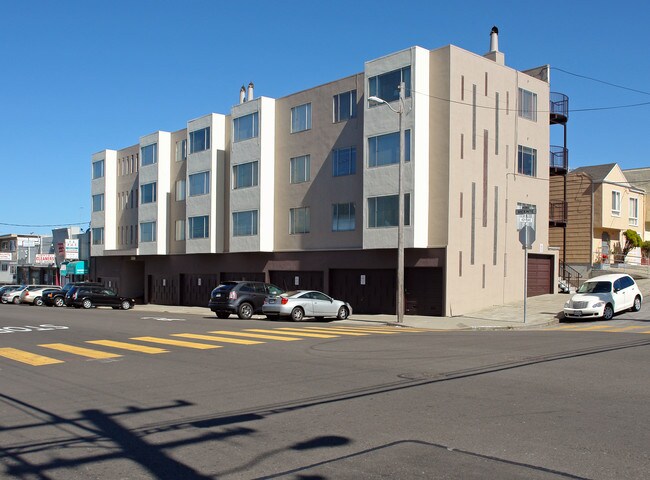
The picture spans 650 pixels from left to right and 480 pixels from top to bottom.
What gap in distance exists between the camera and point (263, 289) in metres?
29.7

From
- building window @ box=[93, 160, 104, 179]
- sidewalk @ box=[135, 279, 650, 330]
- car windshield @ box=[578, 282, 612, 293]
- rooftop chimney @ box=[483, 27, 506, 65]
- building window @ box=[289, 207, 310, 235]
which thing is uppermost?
rooftop chimney @ box=[483, 27, 506, 65]

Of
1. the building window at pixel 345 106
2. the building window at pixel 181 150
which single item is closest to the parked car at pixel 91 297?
the building window at pixel 181 150

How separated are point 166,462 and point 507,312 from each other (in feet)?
81.9

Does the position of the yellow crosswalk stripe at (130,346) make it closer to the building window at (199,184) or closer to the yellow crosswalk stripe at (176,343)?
the yellow crosswalk stripe at (176,343)

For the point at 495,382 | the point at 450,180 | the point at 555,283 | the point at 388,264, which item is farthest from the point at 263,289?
the point at 495,382

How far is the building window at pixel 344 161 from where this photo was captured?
3472 centimetres

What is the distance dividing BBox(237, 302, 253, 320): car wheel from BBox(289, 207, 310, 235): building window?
970 centimetres

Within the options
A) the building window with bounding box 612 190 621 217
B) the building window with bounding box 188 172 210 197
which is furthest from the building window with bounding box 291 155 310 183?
the building window with bounding box 612 190 621 217

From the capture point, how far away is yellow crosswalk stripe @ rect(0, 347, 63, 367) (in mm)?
13750

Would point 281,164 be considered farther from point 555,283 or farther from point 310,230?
point 555,283

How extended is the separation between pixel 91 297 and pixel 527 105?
1113 inches

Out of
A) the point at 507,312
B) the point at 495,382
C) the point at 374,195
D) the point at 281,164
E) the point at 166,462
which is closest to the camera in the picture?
the point at 166,462

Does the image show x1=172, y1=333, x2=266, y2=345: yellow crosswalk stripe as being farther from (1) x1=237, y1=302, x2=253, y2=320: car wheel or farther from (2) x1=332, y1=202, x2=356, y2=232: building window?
(2) x1=332, y1=202, x2=356, y2=232: building window

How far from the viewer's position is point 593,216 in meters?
43.4
